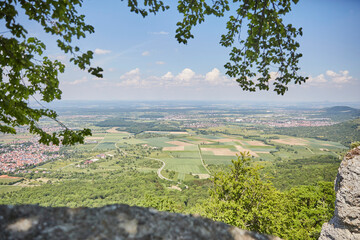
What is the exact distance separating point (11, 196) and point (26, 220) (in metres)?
73.0

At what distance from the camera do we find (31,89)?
15.6 ft

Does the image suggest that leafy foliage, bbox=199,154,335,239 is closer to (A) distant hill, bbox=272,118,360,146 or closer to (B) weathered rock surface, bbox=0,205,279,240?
(B) weathered rock surface, bbox=0,205,279,240

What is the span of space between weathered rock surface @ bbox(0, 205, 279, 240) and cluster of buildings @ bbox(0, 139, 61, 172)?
10359 centimetres

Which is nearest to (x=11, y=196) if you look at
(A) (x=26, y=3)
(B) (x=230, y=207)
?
(B) (x=230, y=207)

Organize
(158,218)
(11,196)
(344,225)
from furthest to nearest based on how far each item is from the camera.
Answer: (11,196), (344,225), (158,218)

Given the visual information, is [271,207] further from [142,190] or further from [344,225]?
[142,190]

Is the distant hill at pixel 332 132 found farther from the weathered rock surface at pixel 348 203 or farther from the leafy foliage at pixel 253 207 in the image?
the weathered rock surface at pixel 348 203

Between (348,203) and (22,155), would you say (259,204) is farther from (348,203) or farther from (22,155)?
(22,155)

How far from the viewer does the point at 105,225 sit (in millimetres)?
2248

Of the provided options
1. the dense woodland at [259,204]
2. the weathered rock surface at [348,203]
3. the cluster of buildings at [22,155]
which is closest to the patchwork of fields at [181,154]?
the cluster of buildings at [22,155]

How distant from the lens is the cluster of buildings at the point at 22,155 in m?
81.4

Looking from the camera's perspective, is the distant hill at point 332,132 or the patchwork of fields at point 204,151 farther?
the distant hill at point 332,132

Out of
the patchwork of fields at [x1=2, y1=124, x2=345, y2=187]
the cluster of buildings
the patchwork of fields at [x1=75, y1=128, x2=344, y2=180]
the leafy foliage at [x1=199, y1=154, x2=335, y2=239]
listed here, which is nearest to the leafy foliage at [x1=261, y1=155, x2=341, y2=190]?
the patchwork of fields at [x1=2, y1=124, x2=345, y2=187]

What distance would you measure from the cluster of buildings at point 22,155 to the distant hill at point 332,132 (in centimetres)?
17080
